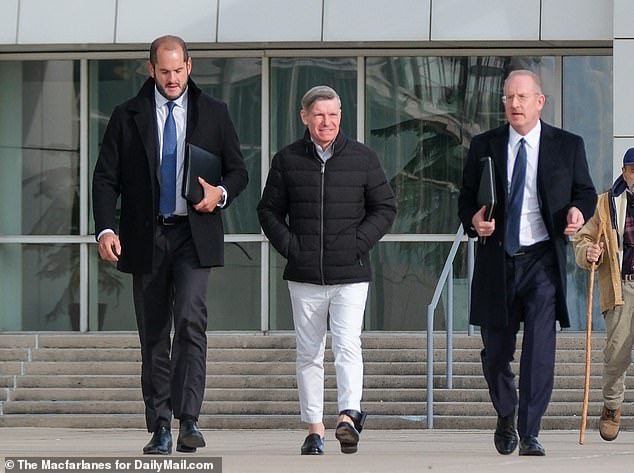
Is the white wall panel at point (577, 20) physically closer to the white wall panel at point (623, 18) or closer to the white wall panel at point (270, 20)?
the white wall panel at point (623, 18)

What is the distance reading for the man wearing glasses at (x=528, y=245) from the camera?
8.30 meters

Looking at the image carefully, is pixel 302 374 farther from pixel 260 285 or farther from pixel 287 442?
→ pixel 260 285

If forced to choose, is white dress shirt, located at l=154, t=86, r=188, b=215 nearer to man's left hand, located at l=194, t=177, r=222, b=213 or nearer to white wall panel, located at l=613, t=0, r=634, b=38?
man's left hand, located at l=194, t=177, r=222, b=213

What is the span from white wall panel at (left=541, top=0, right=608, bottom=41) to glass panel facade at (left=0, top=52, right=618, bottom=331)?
0.73 m

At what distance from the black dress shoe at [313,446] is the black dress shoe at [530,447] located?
97 cm

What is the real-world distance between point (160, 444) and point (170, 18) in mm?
7415

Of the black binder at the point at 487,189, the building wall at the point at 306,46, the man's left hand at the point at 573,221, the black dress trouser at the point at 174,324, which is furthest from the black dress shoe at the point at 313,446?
the building wall at the point at 306,46

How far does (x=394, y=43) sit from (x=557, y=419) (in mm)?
4276

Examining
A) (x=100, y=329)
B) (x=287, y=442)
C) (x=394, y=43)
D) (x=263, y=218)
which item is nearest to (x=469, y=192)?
(x=263, y=218)

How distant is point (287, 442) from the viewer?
10.4 meters

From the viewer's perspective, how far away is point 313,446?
8406 millimetres

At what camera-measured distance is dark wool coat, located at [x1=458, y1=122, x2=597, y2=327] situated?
27.2ft

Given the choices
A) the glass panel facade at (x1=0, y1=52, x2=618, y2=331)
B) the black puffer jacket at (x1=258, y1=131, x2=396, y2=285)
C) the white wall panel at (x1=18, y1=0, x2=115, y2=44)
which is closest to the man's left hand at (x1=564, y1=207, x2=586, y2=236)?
the black puffer jacket at (x1=258, y1=131, x2=396, y2=285)

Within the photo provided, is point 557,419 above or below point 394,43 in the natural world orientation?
below
